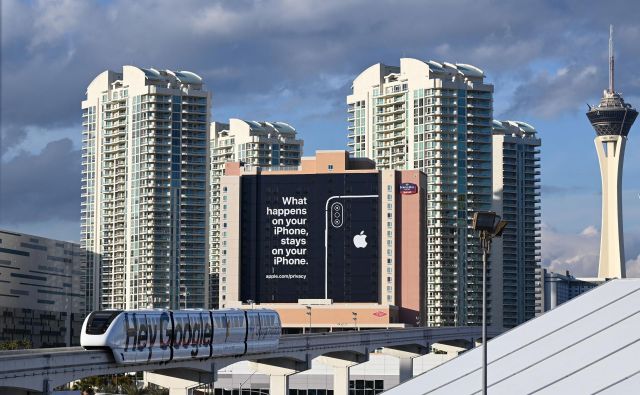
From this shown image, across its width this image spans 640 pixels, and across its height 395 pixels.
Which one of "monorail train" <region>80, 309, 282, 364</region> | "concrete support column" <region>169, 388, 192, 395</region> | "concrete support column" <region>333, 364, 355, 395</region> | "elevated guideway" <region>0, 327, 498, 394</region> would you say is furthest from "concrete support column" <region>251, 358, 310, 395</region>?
"concrete support column" <region>169, 388, 192, 395</region>

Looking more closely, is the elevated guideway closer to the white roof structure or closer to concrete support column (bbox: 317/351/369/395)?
concrete support column (bbox: 317/351/369/395)

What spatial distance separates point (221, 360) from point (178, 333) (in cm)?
1348

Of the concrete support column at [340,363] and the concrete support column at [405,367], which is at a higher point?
the concrete support column at [340,363]

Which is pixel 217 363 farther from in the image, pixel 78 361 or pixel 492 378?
pixel 492 378

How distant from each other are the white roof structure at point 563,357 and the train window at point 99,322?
121ft

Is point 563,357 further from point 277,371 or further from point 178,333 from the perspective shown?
point 277,371

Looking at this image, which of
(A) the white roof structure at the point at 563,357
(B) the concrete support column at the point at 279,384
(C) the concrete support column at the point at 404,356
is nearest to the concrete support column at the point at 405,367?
(C) the concrete support column at the point at 404,356

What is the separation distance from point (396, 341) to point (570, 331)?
124150 millimetres

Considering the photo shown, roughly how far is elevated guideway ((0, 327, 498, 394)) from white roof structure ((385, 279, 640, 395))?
1196 inches

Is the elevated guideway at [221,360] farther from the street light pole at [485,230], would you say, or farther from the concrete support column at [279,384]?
the street light pole at [485,230]

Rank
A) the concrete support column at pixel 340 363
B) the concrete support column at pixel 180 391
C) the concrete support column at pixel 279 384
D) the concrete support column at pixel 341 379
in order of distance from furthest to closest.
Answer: the concrete support column at pixel 340 363 → the concrete support column at pixel 341 379 → the concrete support column at pixel 279 384 → the concrete support column at pixel 180 391

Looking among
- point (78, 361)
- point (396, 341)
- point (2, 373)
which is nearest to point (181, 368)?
point (78, 361)

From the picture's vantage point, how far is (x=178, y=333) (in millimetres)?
93375

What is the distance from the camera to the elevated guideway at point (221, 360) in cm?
7262
